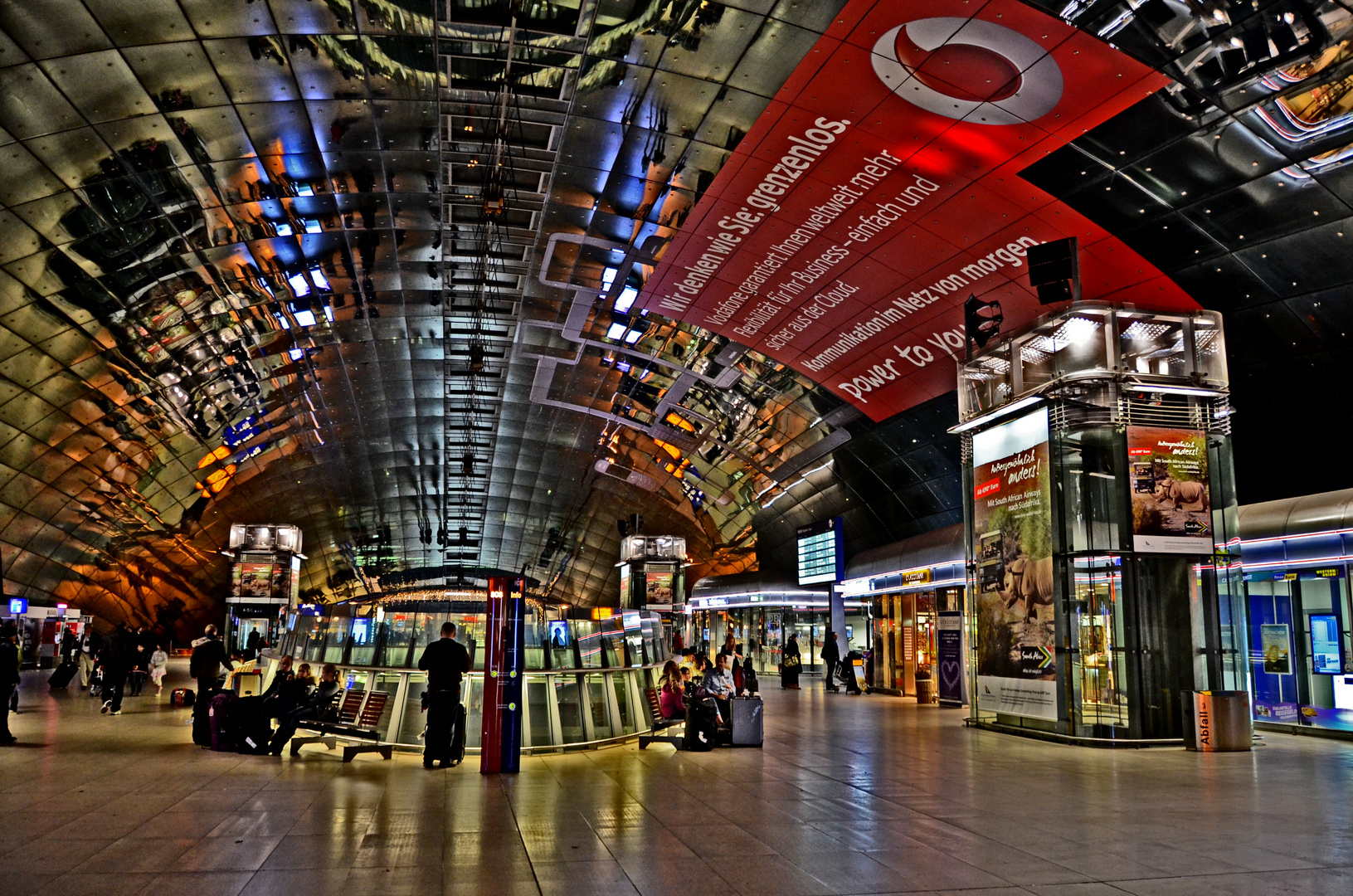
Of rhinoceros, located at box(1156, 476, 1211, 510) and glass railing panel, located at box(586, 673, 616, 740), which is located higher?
rhinoceros, located at box(1156, 476, 1211, 510)

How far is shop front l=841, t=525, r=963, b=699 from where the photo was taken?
1053 inches

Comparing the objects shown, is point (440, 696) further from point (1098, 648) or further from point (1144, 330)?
point (1144, 330)

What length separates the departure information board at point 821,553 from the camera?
125ft

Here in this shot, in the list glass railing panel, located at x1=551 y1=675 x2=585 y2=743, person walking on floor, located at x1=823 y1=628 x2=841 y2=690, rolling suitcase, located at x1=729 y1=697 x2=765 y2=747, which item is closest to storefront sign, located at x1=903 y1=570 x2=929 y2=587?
person walking on floor, located at x1=823 y1=628 x2=841 y2=690

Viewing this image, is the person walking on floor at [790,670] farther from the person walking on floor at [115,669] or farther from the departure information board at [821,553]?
the person walking on floor at [115,669]

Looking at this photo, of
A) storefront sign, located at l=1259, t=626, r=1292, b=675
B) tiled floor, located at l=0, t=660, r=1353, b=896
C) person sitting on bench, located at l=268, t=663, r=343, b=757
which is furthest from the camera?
storefront sign, located at l=1259, t=626, r=1292, b=675

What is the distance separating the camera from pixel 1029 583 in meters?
16.8

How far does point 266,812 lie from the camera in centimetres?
904

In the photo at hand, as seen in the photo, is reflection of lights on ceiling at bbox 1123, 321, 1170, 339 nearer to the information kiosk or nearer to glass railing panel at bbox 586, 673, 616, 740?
the information kiosk

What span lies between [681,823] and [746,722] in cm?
656

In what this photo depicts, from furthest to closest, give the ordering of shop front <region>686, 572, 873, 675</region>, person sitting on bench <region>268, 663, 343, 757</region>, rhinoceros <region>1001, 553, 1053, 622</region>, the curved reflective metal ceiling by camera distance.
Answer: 1. shop front <region>686, 572, 873, 675</region>
2. the curved reflective metal ceiling
3. rhinoceros <region>1001, 553, 1053, 622</region>
4. person sitting on bench <region>268, 663, 343, 757</region>

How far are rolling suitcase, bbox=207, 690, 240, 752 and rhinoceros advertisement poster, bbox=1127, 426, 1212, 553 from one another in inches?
533

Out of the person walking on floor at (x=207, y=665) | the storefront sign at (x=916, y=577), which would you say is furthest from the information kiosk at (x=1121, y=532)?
the person walking on floor at (x=207, y=665)

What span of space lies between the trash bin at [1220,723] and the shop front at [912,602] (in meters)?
9.59
